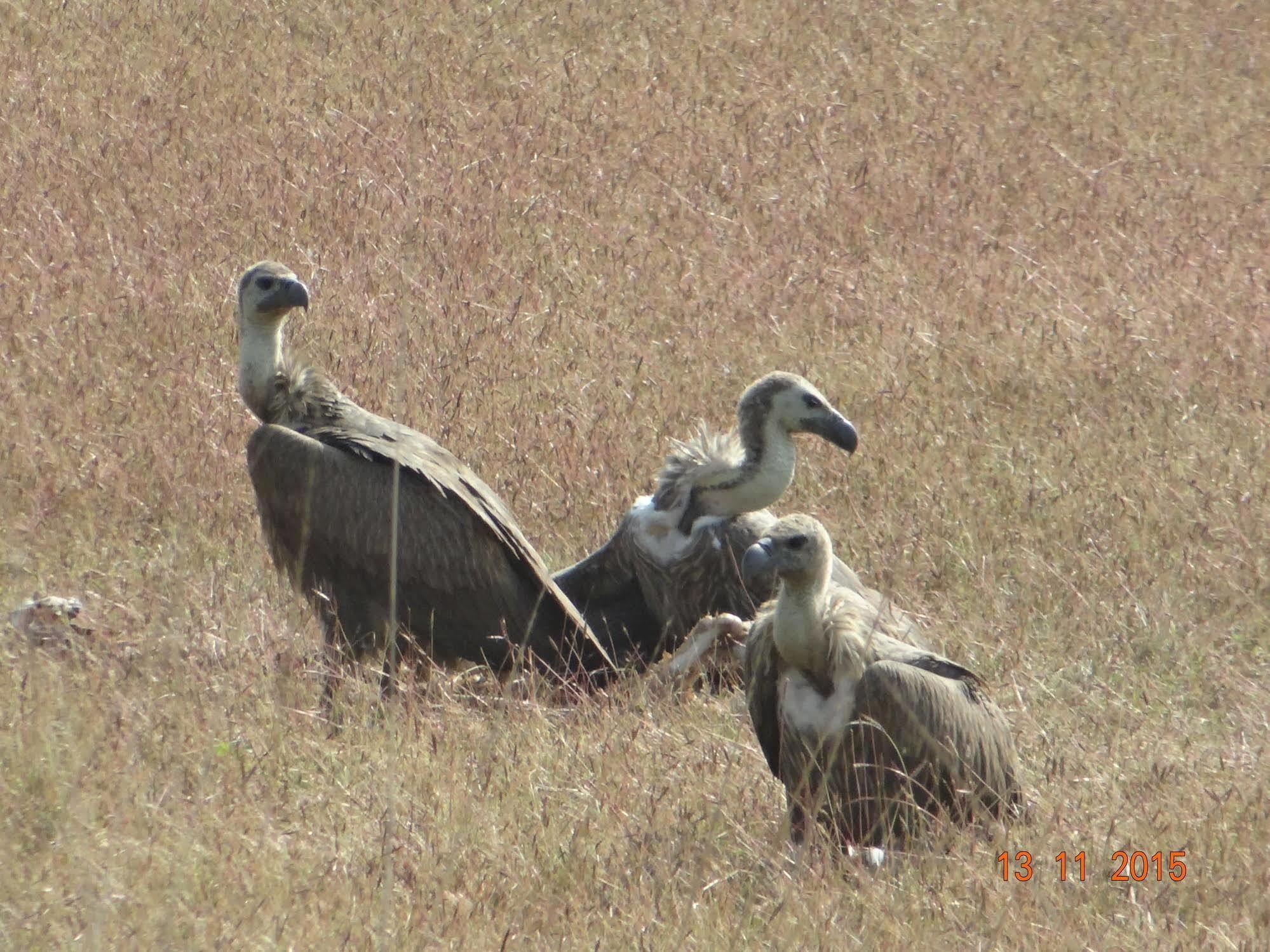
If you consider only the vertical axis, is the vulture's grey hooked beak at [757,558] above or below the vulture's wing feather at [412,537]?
above

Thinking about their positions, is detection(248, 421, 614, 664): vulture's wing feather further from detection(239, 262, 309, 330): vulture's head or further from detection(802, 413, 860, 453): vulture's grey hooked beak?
detection(802, 413, 860, 453): vulture's grey hooked beak

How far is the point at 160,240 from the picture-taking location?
9.98m

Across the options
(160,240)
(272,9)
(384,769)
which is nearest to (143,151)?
(160,240)

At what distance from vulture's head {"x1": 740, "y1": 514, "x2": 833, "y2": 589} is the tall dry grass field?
2.12ft

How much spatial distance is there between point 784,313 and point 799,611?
557cm

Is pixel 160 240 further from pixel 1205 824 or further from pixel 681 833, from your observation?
pixel 1205 824

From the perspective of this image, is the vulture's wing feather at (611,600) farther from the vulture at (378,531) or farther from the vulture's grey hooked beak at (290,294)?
the vulture's grey hooked beak at (290,294)

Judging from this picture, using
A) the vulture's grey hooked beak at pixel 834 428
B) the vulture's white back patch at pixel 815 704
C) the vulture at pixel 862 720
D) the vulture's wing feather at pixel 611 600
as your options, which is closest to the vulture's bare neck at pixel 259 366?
the vulture's wing feather at pixel 611 600

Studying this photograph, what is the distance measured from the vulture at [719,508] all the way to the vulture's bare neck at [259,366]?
4.63 ft

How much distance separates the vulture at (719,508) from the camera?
670cm

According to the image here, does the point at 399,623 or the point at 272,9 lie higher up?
the point at 272,9

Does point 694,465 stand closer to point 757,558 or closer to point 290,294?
point 290,294

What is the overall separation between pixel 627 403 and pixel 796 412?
2046 millimetres
